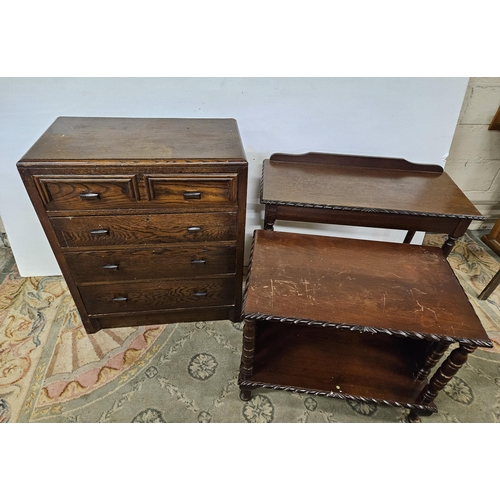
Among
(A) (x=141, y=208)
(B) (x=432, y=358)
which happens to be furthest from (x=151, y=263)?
(B) (x=432, y=358)

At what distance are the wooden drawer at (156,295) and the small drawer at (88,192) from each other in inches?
18.3

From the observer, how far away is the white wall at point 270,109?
161 centimetres

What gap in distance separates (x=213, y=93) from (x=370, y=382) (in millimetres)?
1594

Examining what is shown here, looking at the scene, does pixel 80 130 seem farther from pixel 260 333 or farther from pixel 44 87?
pixel 260 333

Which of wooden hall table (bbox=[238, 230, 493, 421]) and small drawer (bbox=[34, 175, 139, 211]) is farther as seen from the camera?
small drawer (bbox=[34, 175, 139, 211])

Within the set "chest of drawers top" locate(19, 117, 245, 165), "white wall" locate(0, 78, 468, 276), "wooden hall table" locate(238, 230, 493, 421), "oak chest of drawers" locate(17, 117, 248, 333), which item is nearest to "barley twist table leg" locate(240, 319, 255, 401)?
"wooden hall table" locate(238, 230, 493, 421)

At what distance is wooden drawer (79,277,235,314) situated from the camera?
169 centimetres

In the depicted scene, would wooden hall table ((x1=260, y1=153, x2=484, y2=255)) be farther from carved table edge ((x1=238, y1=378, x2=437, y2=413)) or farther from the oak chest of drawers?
carved table edge ((x1=238, y1=378, x2=437, y2=413))

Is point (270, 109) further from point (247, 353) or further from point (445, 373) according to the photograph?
point (445, 373)

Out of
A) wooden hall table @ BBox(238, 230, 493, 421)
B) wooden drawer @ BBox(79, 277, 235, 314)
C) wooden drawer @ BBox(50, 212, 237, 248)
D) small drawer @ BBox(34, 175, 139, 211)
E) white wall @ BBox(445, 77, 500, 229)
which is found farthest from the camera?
white wall @ BBox(445, 77, 500, 229)

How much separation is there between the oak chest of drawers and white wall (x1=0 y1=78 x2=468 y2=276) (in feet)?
0.35

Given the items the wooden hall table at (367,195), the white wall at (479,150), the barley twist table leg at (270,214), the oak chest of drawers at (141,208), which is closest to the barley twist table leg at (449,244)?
the wooden hall table at (367,195)

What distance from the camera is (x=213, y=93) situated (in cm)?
165

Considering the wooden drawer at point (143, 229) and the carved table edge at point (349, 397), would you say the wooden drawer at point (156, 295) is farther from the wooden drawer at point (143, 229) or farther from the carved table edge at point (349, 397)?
the carved table edge at point (349, 397)
